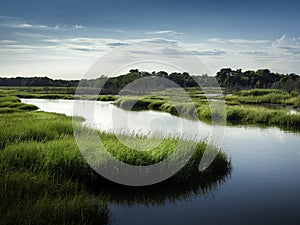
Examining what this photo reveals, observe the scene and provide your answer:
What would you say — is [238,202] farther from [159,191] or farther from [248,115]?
[248,115]

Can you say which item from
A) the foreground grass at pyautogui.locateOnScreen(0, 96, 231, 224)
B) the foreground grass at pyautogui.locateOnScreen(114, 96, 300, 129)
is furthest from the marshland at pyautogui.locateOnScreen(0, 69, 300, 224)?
the foreground grass at pyautogui.locateOnScreen(114, 96, 300, 129)

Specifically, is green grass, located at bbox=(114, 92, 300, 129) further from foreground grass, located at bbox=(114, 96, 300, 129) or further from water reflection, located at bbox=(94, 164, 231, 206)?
water reflection, located at bbox=(94, 164, 231, 206)

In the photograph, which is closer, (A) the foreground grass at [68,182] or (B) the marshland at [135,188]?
(A) the foreground grass at [68,182]

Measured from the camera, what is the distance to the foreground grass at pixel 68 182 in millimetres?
7344

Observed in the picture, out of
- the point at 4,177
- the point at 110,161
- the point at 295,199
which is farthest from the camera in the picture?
the point at 110,161

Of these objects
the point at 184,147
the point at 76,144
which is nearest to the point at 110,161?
the point at 76,144

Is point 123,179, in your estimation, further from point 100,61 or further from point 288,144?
point 288,144

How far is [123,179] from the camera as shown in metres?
11.0

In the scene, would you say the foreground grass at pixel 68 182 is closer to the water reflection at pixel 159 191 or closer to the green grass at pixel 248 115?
the water reflection at pixel 159 191

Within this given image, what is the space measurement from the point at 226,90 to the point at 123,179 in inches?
3058

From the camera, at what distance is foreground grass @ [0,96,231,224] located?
7.34 meters

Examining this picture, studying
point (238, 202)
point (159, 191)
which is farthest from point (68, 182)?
point (238, 202)

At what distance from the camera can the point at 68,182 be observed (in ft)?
30.5

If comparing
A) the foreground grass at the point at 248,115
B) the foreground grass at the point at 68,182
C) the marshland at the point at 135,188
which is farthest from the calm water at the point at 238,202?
the foreground grass at the point at 248,115
